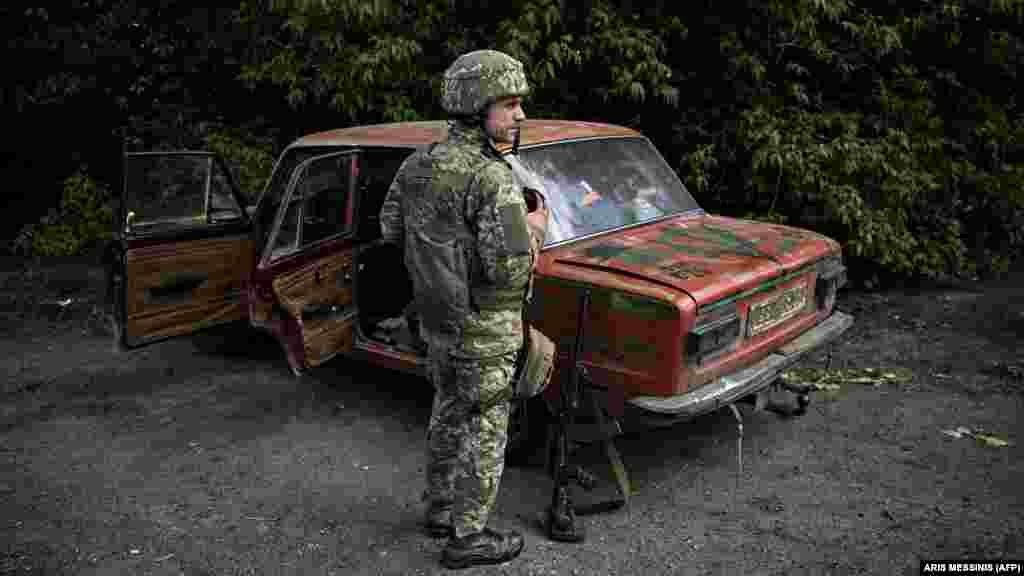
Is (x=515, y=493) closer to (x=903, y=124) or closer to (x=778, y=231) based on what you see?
(x=778, y=231)

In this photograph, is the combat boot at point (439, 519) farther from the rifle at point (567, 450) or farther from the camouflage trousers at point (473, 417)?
the rifle at point (567, 450)

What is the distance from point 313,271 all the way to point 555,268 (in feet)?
4.94

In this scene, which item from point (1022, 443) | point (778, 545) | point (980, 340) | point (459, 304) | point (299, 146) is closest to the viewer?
point (459, 304)

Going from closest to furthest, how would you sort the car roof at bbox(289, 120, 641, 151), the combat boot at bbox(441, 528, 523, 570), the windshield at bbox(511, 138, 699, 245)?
the combat boot at bbox(441, 528, 523, 570) → the windshield at bbox(511, 138, 699, 245) → the car roof at bbox(289, 120, 641, 151)

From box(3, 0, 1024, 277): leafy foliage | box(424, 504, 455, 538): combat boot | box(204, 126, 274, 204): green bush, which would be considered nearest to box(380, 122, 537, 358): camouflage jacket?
box(424, 504, 455, 538): combat boot

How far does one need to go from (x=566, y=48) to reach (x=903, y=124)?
307 cm

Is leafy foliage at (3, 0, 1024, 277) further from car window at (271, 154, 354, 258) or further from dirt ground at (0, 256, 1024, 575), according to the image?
car window at (271, 154, 354, 258)

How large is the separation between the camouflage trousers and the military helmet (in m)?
0.90

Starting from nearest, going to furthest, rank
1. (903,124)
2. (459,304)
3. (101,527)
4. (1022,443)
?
(459,304), (101,527), (1022,443), (903,124)

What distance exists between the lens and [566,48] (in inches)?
255

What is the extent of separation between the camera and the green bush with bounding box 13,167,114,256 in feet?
31.5

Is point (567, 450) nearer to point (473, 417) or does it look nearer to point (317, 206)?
point (473, 417)

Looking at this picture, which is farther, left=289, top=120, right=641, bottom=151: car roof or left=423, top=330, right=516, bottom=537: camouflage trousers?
left=289, top=120, right=641, bottom=151: car roof

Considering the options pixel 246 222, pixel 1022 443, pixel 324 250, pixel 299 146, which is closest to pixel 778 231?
pixel 1022 443
